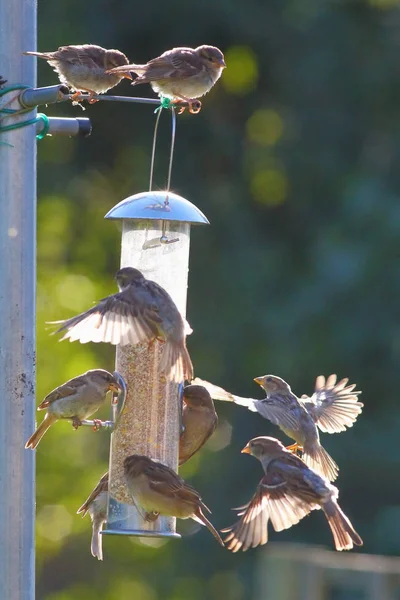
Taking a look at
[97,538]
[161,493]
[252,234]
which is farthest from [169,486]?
[252,234]

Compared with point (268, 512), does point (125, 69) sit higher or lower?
higher

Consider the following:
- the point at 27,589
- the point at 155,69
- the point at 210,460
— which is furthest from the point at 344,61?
the point at 27,589

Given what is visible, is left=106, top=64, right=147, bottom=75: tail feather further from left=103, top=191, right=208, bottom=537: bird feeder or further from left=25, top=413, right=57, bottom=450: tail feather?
left=25, top=413, right=57, bottom=450: tail feather

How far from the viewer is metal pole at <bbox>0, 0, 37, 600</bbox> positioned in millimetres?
4402

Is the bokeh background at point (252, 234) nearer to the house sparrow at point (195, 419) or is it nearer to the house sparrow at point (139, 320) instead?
the house sparrow at point (195, 419)

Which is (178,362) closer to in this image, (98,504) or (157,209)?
(157,209)

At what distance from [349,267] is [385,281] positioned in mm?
334

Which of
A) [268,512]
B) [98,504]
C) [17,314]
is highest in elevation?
[17,314]

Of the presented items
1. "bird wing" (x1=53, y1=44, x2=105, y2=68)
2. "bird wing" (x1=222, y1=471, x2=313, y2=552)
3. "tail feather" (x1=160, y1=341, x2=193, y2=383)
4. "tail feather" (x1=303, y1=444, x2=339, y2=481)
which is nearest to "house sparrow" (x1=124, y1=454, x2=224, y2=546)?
"bird wing" (x1=222, y1=471, x2=313, y2=552)

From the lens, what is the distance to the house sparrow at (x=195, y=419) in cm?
589

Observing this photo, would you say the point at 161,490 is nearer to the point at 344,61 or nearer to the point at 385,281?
the point at 385,281

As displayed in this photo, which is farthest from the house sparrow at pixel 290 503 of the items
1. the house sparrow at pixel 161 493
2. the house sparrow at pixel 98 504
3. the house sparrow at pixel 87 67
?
the house sparrow at pixel 87 67

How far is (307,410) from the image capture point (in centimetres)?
654

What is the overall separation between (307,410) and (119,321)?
1.60 metres
